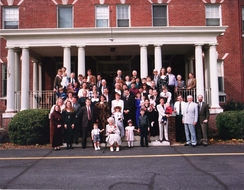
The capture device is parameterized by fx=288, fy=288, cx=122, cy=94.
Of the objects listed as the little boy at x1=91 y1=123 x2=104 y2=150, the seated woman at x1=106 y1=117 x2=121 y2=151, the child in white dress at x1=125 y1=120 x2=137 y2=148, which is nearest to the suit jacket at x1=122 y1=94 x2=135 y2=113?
the child in white dress at x1=125 y1=120 x2=137 y2=148

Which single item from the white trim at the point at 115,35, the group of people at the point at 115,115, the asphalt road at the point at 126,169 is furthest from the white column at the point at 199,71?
the asphalt road at the point at 126,169

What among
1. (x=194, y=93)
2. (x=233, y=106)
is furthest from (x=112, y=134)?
(x=233, y=106)

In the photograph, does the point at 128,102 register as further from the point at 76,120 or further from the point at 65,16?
the point at 65,16

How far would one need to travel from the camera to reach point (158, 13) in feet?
64.6

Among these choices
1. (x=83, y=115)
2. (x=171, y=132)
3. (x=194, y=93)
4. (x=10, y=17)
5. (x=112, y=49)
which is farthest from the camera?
(x=10, y=17)

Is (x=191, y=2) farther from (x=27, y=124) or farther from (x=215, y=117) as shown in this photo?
(x=27, y=124)

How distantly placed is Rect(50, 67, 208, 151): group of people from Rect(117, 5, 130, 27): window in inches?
330

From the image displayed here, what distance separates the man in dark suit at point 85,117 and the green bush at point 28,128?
6.84 feet

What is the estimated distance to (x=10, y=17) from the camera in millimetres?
19531

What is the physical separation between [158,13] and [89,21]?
15.5ft

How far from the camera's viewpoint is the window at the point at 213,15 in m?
19.6

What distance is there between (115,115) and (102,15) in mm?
10588

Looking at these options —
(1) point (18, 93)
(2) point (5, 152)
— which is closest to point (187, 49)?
(1) point (18, 93)

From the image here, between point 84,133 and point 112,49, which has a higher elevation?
point 112,49
